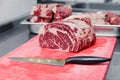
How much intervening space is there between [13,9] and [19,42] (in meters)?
0.47

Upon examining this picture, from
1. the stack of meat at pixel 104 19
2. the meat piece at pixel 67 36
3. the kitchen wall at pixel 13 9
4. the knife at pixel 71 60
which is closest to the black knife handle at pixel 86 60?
the knife at pixel 71 60

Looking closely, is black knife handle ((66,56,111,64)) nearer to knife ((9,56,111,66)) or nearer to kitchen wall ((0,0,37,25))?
knife ((9,56,111,66))

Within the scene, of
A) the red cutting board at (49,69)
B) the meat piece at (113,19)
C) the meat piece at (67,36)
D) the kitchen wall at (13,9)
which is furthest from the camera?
the kitchen wall at (13,9)

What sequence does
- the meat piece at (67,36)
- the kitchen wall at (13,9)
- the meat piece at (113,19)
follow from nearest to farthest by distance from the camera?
the meat piece at (67,36) → the meat piece at (113,19) → the kitchen wall at (13,9)

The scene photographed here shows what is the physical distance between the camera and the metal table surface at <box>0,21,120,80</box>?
0.91m

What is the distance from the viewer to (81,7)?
2.04 meters

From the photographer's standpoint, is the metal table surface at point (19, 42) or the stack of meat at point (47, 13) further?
the stack of meat at point (47, 13)

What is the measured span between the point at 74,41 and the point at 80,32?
0.15 ft

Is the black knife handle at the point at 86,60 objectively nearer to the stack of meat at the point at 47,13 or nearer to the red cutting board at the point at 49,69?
the red cutting board at the point at 49,69

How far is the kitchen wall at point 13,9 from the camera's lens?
1508 millimetres

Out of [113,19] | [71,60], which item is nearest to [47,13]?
[113,19]

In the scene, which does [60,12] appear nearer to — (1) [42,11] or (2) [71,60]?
(1) [42,11]

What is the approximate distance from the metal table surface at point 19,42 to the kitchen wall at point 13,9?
2.4 inches

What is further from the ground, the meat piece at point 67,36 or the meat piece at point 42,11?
the meat piece at point 42,11
